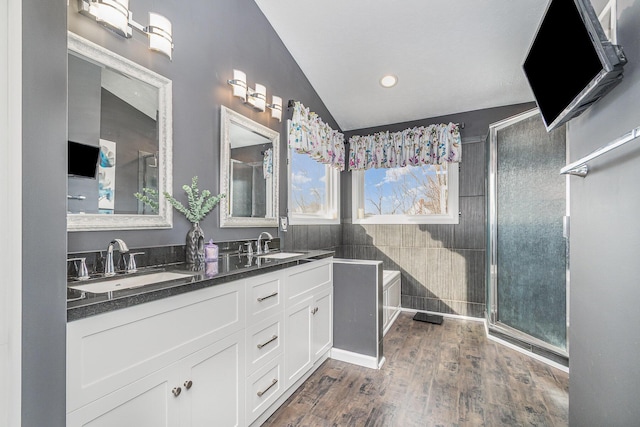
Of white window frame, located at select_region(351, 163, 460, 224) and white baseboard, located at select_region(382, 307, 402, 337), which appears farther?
white window frame, located at select_region(351, 163, 460, 224)

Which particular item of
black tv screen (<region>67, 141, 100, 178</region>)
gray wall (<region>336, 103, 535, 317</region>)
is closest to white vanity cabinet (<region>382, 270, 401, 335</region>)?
gray wall (<region>336, 103, 535, 317</region>)

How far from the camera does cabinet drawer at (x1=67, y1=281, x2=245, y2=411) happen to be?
2.82ft

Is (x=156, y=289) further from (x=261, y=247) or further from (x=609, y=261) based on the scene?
(x=609, y=261)

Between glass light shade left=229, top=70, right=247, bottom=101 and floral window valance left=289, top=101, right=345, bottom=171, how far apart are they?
69 cm

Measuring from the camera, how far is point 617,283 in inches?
38.4

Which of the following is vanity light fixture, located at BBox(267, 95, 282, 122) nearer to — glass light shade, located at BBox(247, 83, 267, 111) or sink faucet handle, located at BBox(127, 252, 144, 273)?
glass light shade, located at BBox(247, 83, 267, 111)

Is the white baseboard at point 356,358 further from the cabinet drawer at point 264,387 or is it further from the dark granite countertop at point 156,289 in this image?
the dark granite countertop at point 156,289

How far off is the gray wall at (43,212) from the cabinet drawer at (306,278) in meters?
1.19

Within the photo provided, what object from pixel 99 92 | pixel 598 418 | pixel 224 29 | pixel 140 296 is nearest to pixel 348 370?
pixel 598 418

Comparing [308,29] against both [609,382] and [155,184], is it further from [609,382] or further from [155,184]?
[609,382]

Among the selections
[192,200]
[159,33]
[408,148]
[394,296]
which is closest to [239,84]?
[159,33]

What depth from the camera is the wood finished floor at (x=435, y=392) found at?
1.75 m

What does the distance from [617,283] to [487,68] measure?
252 centimetres

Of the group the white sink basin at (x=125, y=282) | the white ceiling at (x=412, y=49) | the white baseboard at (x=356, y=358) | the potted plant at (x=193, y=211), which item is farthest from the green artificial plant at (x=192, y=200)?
the white ceiling at (x=412, y=49)
